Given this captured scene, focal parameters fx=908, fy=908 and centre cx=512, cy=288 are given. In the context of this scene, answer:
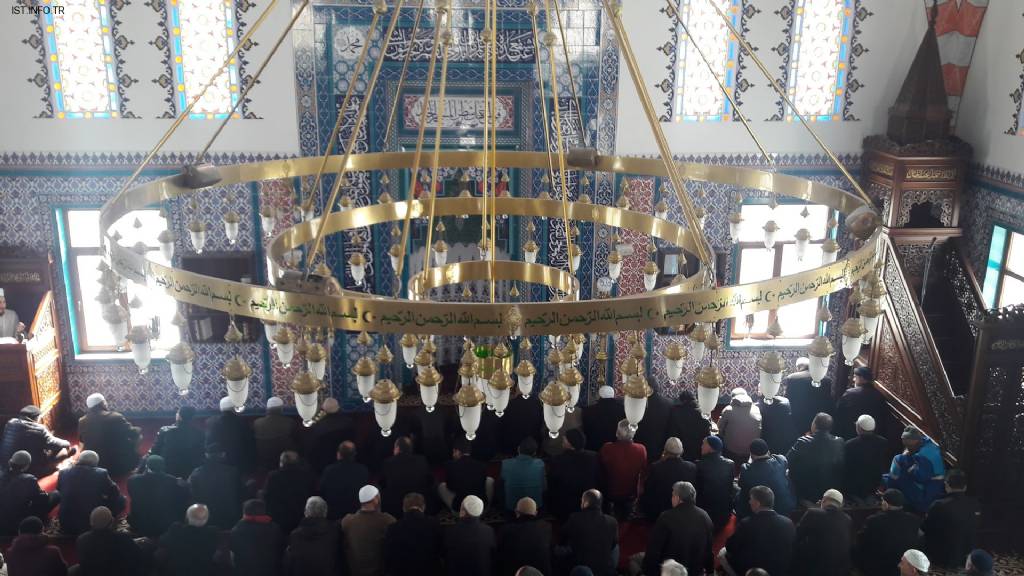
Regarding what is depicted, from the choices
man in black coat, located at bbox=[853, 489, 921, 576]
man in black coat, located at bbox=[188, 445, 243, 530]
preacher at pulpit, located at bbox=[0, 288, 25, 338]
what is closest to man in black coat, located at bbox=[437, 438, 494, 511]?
man in black coat, located at bbox=[188, 445, 243, 530]

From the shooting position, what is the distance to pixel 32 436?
20.6ft

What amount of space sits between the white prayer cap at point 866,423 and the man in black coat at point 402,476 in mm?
2808

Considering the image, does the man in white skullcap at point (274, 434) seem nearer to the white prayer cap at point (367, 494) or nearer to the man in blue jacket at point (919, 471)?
the white prayer cap at point (367, 494)

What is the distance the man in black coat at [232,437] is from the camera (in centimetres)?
594

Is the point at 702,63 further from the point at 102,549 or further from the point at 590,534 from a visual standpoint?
the point at 102,549

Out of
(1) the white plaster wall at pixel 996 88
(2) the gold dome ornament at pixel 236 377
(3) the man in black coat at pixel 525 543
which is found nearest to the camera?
(2) the gold dome ornament at pixel 236 377

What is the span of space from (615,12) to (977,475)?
15.8 feet

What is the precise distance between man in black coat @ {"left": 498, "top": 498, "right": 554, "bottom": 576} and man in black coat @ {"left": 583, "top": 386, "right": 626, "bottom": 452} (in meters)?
1.52

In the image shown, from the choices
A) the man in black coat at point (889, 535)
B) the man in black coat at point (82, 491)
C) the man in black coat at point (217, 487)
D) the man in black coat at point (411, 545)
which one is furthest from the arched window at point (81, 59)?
the man in black coat at point (889, 535)

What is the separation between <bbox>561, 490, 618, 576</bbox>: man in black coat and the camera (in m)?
4.80

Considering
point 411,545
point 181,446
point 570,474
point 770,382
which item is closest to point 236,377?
point 770,382

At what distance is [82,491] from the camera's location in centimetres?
543

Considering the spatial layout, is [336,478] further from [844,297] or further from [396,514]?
[844,297]

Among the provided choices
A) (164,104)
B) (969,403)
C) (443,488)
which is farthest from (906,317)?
(164,104)
